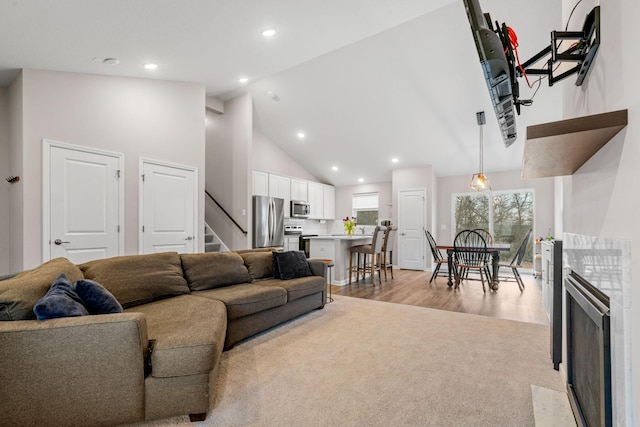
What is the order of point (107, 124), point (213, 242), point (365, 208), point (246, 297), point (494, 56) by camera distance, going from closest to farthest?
point (494, 56) → point (246, 297) → point (107, 124) → point (213, 242) → point (365, 208)

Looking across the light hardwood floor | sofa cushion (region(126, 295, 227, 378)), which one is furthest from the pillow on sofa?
sofa cushion (region(126, 295, 227, 378))

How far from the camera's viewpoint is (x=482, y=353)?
2580 mm

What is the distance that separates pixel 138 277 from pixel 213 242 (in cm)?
335

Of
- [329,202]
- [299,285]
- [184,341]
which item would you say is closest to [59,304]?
[184,341]

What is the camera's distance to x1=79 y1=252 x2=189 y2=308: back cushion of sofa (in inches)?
95.7

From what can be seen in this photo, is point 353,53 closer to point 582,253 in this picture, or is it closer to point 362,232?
point 582,253

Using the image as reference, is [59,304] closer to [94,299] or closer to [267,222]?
[94,299]

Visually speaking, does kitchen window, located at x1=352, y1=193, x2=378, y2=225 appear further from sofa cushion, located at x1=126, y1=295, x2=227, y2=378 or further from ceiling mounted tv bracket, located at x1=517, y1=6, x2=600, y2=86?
ceiling mounted tv bracket, located at x1=517, y1=6, x2=600, y2=86

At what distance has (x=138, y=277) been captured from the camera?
257 cm

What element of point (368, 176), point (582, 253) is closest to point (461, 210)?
point (368, 176)

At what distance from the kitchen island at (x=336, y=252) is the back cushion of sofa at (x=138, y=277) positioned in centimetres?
305

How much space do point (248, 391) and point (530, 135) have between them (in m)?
2.06

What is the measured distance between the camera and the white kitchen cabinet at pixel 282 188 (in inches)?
280

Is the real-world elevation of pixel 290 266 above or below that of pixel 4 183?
below
